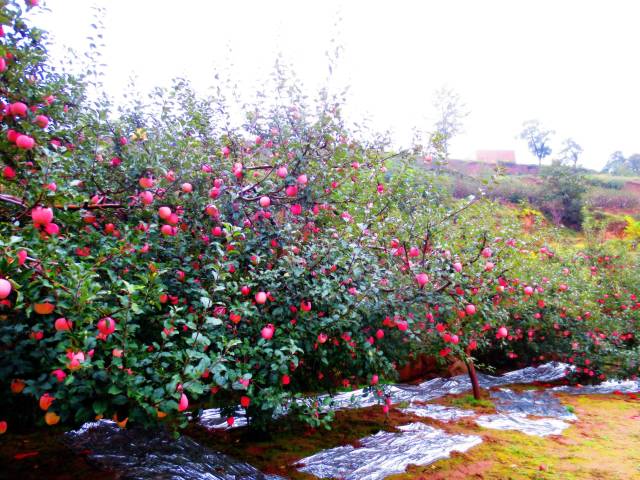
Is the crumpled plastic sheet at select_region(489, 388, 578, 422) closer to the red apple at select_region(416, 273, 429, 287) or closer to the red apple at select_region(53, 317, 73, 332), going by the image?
the red apple at select_region(416, 273, 429, 287)

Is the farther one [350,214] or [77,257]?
[350,214]

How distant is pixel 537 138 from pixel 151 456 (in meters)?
Answer: 34.8

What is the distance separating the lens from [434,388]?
254 inches

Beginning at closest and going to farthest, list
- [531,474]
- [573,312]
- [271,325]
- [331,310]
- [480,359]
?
1. [271,325]
2. [331,310]
3. [531,474]
4. [573,312]
5. [480,359]

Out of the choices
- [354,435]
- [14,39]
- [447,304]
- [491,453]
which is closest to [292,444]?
[354,435]

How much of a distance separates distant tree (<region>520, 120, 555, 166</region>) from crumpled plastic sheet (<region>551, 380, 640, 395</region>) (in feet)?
89.8

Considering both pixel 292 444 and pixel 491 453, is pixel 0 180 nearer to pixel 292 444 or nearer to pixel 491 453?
pixel 292 444

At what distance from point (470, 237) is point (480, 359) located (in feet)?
13.9

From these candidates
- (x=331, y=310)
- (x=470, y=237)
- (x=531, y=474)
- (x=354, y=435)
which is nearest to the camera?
(x=331, y=310)

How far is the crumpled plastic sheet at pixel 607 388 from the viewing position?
6.57 meters

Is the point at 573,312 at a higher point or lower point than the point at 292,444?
higher

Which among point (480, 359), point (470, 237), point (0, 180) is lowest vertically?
point (480, 359)

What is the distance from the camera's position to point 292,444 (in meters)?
3.88

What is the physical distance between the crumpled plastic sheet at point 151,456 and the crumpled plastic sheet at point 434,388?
3.12 ft
